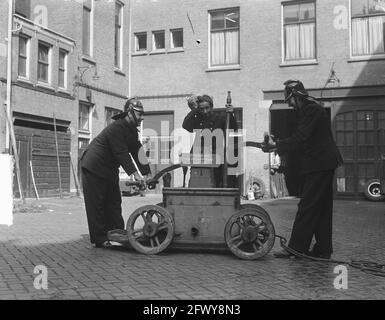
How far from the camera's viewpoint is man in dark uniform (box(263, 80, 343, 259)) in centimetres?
556

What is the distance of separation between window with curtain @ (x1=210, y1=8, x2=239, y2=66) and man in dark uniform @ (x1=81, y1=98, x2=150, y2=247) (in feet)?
48.6

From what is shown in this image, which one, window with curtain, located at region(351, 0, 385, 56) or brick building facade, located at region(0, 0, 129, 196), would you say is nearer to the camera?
brick building facade, located at region(0, 0, 129, 196)

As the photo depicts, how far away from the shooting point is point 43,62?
57.0ft

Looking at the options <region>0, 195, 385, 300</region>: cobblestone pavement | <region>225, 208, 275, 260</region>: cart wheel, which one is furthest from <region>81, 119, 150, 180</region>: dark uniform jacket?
<region>225, 208, 275, 260</region>: cart wheel

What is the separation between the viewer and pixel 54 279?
4523mm

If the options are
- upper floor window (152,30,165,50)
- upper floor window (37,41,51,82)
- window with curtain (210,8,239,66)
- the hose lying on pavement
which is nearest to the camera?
the hose lying on pavement

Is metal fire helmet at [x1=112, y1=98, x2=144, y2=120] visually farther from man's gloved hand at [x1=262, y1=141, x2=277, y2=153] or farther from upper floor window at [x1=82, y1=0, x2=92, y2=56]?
upper floor window at [x1=82, y1=0, x2=92, y2=56]

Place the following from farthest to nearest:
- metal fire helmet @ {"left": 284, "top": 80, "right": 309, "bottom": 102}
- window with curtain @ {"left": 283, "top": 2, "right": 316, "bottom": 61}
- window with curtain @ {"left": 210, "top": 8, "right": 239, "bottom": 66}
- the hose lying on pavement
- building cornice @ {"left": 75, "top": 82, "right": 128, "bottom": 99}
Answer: window with curtain @ {"left": 210, "top": 8, "right": 239, "bottom": 66}, window with curtain @ {"left": 283, "top": 2, "right": 316, "bottom": 61}, building cornice @ {"left": 75, "top": 82, "right": 128, "bottom": 99}, metal fire helmet @ {"left": 284, "top": 80, "right": 309, "bottom": 102}, the hose lying on pavement

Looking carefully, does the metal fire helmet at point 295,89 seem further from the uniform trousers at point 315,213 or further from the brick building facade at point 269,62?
the brick building facade at point 269,62

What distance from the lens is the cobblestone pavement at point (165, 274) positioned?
13.3 ft

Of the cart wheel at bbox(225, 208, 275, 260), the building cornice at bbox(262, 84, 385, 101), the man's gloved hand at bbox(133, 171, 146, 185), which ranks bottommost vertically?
the cart wheel at bbox(225, 208, 275, 260)

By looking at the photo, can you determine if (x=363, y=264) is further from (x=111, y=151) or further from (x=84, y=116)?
(x=84, y=116)

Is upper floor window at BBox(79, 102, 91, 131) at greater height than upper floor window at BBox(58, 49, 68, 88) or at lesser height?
lesser

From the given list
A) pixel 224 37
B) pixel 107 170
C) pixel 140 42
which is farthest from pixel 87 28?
pixel 107 170
